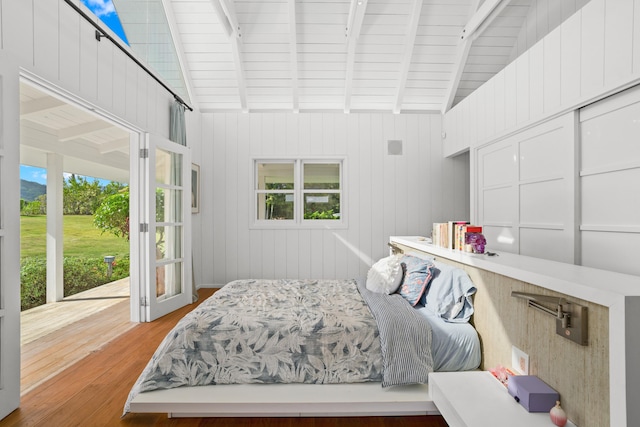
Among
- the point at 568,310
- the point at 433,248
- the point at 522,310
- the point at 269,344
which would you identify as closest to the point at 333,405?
the point at 269,344

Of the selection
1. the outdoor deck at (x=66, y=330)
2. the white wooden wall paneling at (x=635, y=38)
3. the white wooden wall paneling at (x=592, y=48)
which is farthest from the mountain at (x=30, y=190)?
the white wooden wall paneling at (x=635, y=38)

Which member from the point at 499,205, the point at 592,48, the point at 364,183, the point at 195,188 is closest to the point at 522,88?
the point at 592,48

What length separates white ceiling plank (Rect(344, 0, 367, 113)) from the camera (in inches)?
130

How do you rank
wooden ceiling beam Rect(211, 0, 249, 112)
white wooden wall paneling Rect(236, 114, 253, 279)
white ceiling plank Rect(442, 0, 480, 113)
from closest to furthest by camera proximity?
wooden ceiling beam Rect(211, 0, 249, 112), white ceiling plank Rect(442, 0, 480, 113), white wooden wall paneling Rect(236, 114, 253, 279)

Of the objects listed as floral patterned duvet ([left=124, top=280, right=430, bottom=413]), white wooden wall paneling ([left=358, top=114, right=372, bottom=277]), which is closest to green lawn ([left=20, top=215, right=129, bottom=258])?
white wooden wall paneling ([left=358, top=114, right=372, bottom=277])

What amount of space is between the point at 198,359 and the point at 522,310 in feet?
5.70

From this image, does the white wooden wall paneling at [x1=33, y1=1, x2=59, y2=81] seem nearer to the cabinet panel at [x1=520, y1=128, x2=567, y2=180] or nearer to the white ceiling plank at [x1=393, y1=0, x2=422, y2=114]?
the white ceiling plank at [x1=393, y1=0, x2=422, y2=114]

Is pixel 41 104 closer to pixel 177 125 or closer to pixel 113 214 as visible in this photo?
pixel 177 125

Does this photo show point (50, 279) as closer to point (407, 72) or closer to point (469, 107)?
point (407, 72)

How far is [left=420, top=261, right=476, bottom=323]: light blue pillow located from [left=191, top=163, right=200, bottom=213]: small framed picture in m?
3.45

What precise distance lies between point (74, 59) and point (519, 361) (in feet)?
11.2

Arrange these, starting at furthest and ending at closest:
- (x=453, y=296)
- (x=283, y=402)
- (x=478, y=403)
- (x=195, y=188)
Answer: (x=195, y=188) → (x=453, y=296) → (x=283, y=402) → (x=478, y=403)

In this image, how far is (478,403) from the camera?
1.37 m

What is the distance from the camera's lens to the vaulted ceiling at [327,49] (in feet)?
12.2
